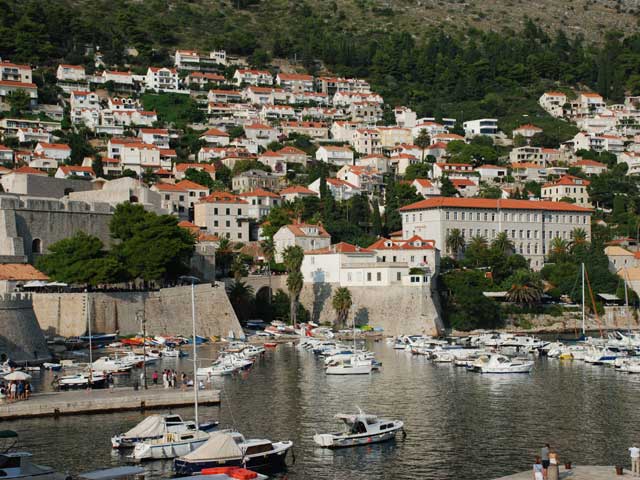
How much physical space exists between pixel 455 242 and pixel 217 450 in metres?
56.1

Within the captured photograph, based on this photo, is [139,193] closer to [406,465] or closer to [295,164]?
[295,164]

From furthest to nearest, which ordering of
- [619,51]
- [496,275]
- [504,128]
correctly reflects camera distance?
[619,51] < [504,128] < [496,275]

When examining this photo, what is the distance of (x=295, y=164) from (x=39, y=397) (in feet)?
255

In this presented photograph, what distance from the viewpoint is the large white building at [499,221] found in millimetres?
81062

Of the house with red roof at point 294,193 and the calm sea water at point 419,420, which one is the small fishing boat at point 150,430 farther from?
the house with red roof at point 294,193

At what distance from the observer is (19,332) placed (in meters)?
46.2

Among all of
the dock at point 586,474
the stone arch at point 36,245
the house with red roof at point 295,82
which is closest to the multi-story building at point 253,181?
the stone arch at point 36,245

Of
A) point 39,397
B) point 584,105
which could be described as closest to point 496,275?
point 39,397

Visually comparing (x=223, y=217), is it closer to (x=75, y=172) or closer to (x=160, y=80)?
(x=75, y=172)

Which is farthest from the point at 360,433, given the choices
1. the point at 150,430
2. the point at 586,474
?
the point at 586,474

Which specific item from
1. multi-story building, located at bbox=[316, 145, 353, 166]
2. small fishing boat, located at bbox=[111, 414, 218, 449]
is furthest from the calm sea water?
multi-story building, located at bbox=[316, 145, 353, 166]

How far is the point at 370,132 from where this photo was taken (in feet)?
407

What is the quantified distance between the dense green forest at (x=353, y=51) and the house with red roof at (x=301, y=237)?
64642 mm

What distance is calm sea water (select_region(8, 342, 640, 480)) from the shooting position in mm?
27891
